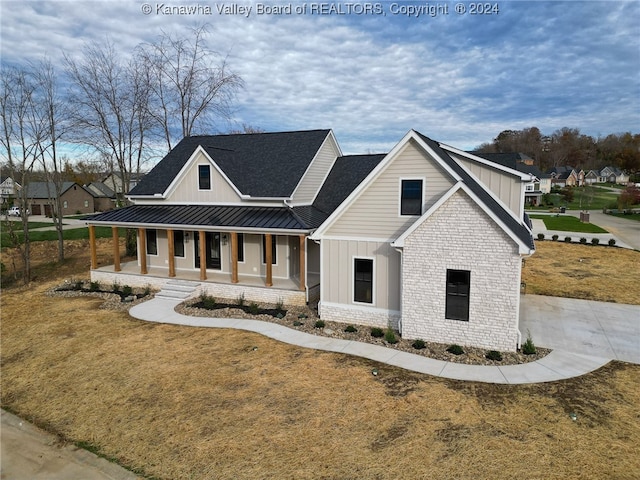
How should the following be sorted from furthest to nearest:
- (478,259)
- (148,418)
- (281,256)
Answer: (281,256)
(478,259)
(148,418)

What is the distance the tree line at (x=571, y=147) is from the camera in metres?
105

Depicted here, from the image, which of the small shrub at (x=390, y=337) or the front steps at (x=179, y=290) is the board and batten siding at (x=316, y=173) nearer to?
the front steps at (x=179, y=290)

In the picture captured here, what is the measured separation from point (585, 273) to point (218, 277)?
1904 centimetres

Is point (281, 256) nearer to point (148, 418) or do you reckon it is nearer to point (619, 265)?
point (148, 418)

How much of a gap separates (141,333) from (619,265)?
2503 centimetres

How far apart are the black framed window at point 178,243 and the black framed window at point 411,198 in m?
12.6

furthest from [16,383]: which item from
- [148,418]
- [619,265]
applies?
[619,265]

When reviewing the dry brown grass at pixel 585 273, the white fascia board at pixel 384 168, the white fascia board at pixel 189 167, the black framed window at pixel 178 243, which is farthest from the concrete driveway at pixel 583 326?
the black framed window at pixel 178 243

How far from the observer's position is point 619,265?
2275 cm

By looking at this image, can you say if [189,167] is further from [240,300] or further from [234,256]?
A: [240,300]

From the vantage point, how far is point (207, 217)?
18.9 metres

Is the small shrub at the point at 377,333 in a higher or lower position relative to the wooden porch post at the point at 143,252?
lower

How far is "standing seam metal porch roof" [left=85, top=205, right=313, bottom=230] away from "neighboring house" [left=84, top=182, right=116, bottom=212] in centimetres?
5071

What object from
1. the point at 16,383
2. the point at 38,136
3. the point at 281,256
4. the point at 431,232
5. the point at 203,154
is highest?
the point at 38,136
